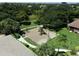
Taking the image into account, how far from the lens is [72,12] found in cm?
302

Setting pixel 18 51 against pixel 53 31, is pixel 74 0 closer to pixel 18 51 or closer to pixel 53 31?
pixel 53 31

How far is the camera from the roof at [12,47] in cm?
305

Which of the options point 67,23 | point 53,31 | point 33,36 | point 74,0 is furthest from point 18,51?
point 74,0

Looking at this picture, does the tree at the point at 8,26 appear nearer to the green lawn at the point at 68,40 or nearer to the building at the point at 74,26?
the green lawn at the point at 68,40

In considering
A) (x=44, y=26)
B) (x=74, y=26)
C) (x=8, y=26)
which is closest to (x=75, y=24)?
(x=74, y=26)

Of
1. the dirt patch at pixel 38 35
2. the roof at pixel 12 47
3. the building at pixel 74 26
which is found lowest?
the roof at pixel 12 47

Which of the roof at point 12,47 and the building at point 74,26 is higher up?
the building at point 74,26

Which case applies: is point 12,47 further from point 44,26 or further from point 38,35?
point 44,26

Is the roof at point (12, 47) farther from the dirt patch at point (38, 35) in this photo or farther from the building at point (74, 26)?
the building at point (74, 26)

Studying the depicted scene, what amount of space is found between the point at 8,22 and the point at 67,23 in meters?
0.67

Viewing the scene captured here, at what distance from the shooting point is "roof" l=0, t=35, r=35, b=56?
10.0ft

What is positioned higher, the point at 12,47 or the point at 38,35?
the point at 38,35

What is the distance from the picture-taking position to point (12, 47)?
121 inches

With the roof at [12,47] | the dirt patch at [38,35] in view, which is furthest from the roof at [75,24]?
the roof at [12,47]
